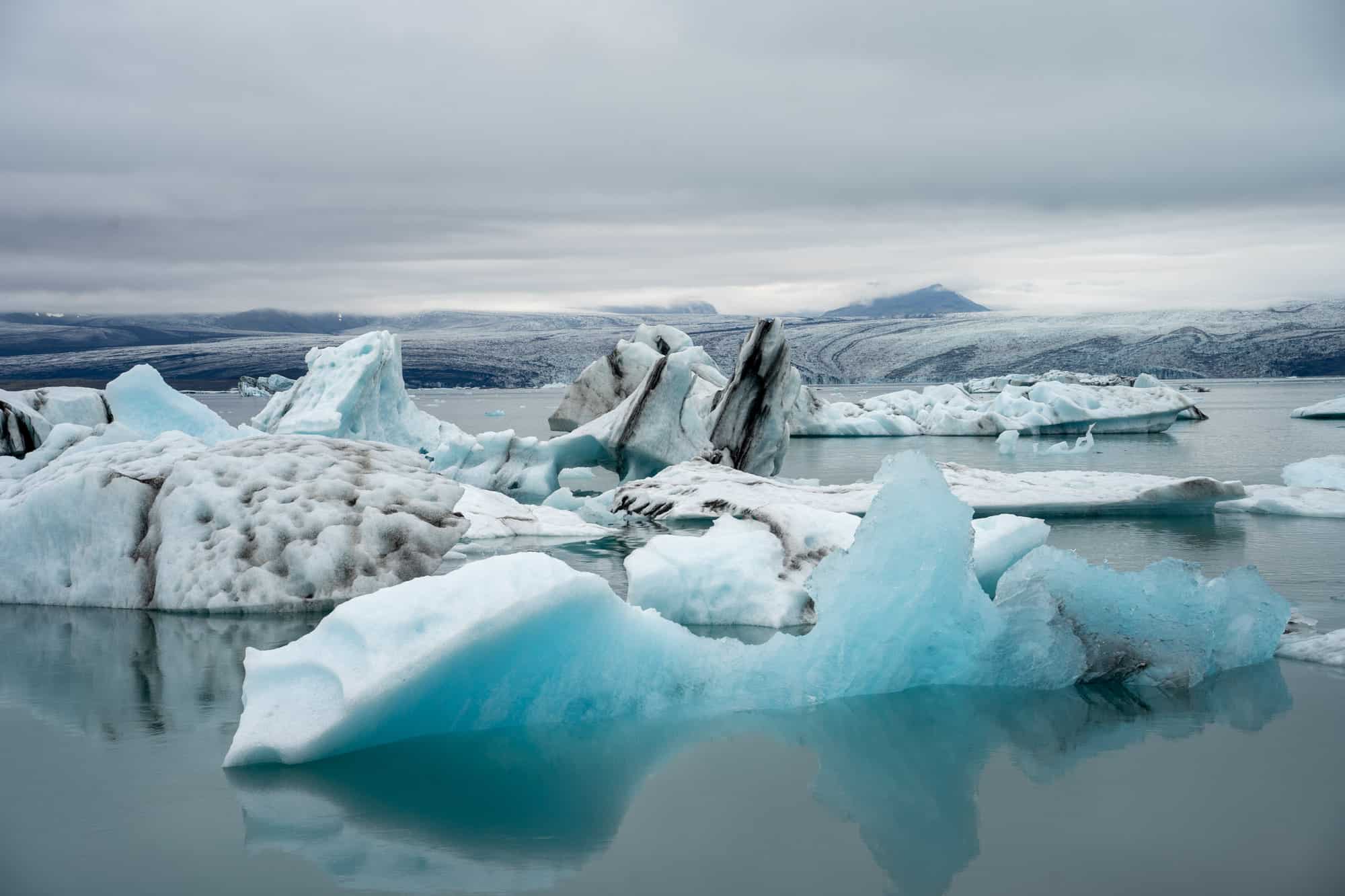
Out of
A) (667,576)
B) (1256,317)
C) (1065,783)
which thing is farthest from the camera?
(1256,317)

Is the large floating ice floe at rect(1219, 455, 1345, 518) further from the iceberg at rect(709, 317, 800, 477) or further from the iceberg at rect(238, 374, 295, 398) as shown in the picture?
the iceberg at rect(238, 374, 295, 398)

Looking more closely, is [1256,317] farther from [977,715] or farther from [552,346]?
[977,715]

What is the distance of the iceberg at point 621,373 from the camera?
16016mm

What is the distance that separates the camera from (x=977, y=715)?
2.95m

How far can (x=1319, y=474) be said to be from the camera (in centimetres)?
835

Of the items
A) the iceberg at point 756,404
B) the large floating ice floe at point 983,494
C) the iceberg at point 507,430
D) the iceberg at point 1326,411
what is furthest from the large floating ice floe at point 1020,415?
the large floating ice floe at point 983,494

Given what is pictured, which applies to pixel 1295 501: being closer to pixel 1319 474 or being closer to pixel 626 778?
pixel 1319 474

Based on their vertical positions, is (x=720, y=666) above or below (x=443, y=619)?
below

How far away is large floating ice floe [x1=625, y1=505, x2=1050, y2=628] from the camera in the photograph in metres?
3.93

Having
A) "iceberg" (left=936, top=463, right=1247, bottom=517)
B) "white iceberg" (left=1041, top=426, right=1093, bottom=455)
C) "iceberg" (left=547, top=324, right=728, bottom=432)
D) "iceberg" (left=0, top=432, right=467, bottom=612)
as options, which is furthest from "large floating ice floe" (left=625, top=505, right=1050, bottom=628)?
"iceberg" (left=547, top=324, right=728, bottom=432)

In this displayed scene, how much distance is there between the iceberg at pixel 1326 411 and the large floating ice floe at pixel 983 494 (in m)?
15.0

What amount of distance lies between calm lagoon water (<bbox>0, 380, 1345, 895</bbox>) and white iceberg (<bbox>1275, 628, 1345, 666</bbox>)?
0.08 metres

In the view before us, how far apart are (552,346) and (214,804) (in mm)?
67003

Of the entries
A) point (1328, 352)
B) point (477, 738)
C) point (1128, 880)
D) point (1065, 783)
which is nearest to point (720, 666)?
point (477, 738)
